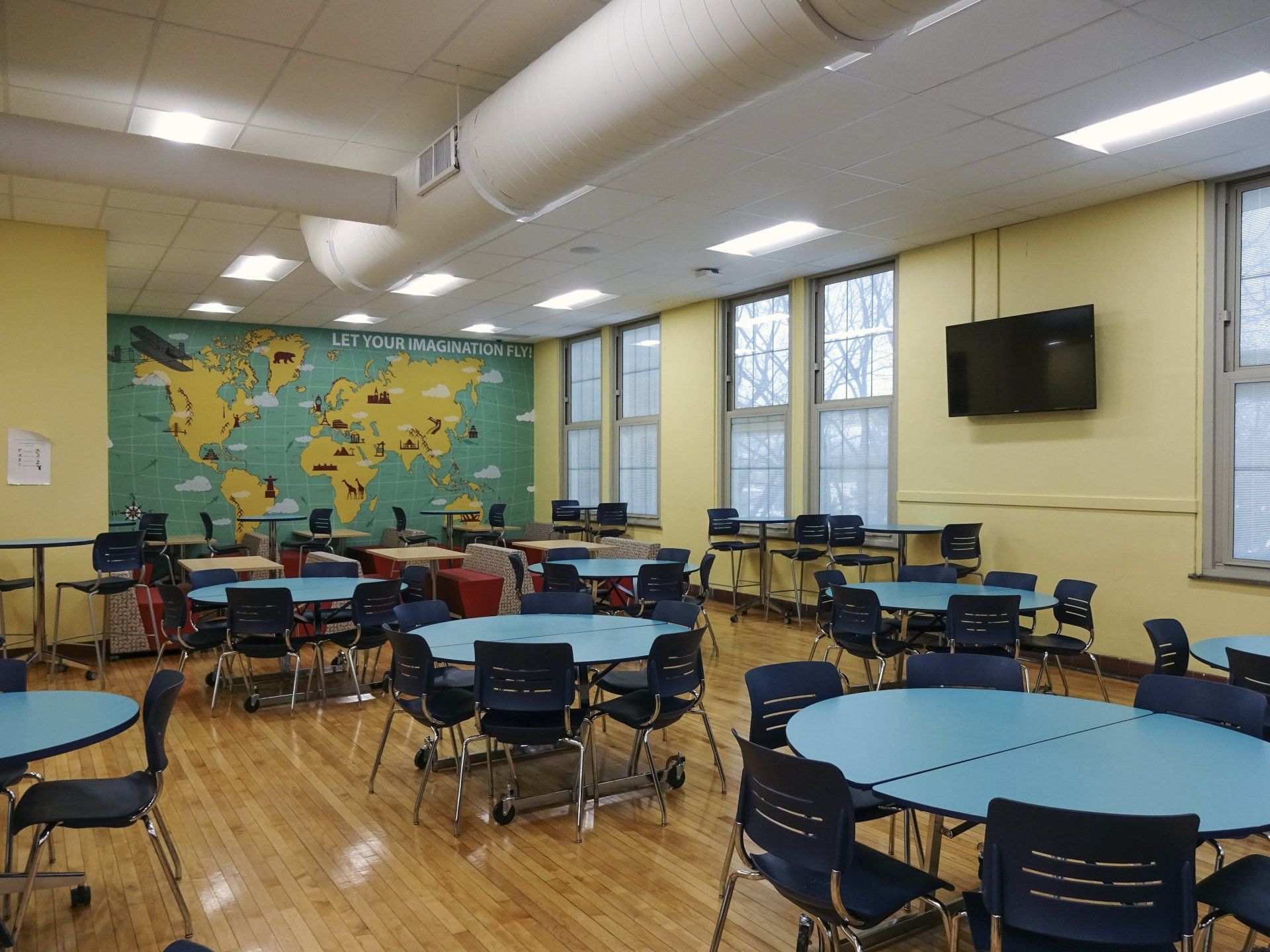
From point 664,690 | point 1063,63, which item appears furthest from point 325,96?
point 1063,63

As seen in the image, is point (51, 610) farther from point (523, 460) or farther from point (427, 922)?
point (523, 460)

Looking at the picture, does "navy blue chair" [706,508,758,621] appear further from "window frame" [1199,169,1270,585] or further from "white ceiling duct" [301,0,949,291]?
"white ceiling duct" [301,0,949,291]

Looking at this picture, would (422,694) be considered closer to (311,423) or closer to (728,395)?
(728,395)

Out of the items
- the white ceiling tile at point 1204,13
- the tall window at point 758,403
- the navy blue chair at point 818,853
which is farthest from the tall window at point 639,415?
the navy blue chair at point 818,853

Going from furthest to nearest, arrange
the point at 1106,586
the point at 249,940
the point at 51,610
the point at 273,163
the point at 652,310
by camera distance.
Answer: the point at 652,310
the point at 51,610
the point at 1106,586
the point at 273,163
the point at 249,940

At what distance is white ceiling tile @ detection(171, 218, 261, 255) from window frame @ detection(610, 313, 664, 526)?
531 cm

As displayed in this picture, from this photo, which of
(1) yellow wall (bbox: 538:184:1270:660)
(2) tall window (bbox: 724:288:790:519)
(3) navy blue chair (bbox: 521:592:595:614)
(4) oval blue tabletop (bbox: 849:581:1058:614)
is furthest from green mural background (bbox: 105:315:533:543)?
(4) oval blue tabletop (bbox: 849:581:1058:614)

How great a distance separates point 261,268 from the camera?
8.62 m

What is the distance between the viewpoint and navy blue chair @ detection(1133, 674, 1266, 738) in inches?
114

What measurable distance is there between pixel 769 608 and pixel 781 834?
730 centimetres

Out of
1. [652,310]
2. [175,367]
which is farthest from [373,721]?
[175,367]

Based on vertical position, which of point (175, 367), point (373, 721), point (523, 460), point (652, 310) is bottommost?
point (373, 721)

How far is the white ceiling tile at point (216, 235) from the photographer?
7090 millimetres

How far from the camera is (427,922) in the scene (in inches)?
123
